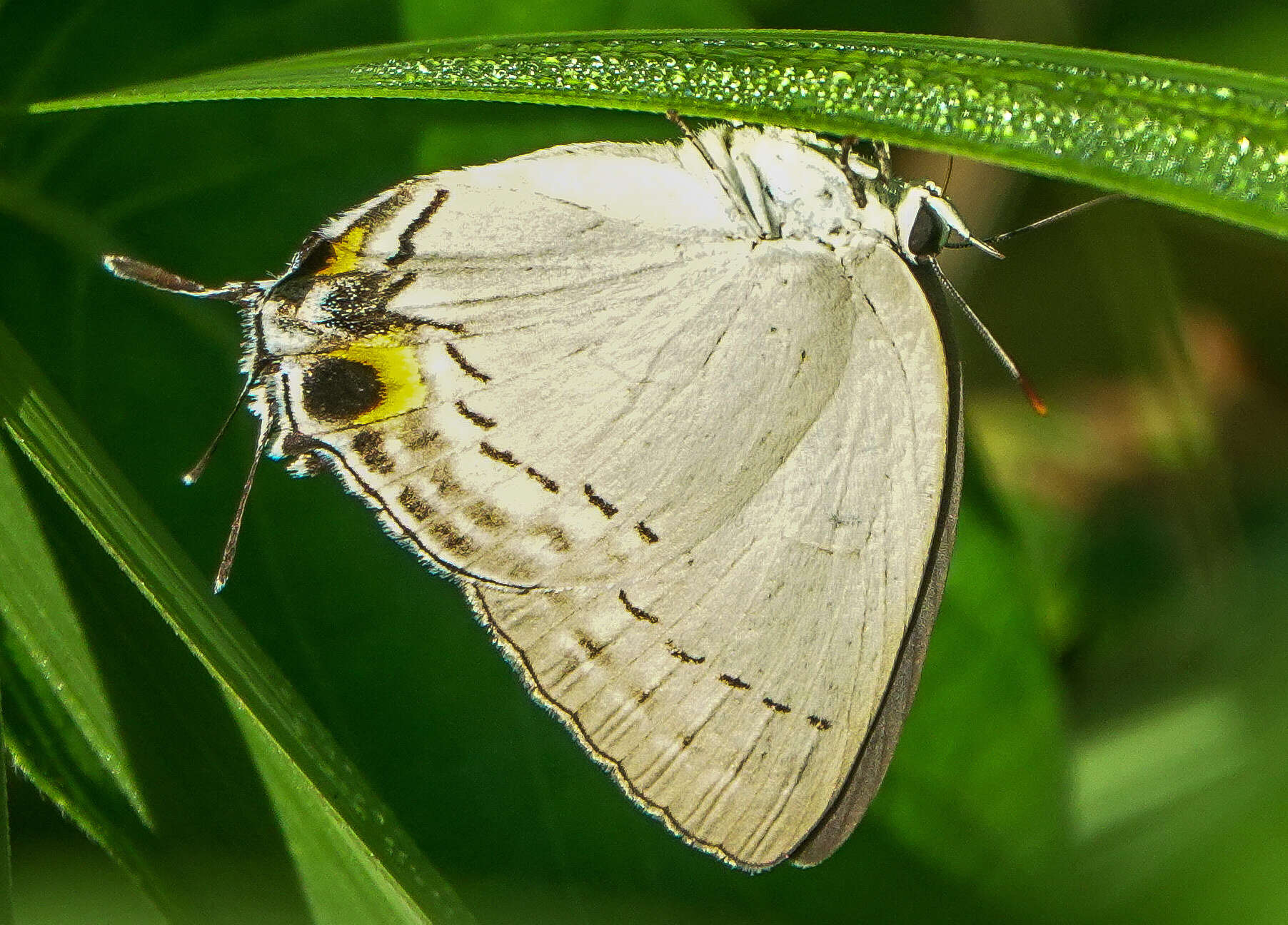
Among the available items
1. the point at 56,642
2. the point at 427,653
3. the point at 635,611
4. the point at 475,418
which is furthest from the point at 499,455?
the point at 56,642

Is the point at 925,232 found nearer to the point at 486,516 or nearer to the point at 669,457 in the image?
the point at 669,457

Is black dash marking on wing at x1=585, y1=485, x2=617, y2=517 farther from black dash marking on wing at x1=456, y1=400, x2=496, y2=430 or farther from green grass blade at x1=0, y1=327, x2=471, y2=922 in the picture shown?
green grass blade at x1=0, y1=327, x2=471, y2=922

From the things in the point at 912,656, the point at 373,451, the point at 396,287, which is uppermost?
the point at 396,287

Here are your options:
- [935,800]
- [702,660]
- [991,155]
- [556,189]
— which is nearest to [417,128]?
[556,189]

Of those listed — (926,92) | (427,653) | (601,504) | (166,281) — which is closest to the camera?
(926,92)

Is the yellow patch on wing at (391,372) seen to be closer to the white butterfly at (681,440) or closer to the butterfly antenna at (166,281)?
the white butterfly at (681,440)

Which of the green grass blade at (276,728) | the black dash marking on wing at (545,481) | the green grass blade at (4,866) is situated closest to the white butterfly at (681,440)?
the black dash marking on wing at (545,481)

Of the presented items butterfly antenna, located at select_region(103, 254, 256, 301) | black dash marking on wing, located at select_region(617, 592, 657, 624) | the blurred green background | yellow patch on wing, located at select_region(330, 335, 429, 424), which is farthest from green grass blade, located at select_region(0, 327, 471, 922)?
black dash marking on wing, located at select_region(617, 592, 657, 624)
